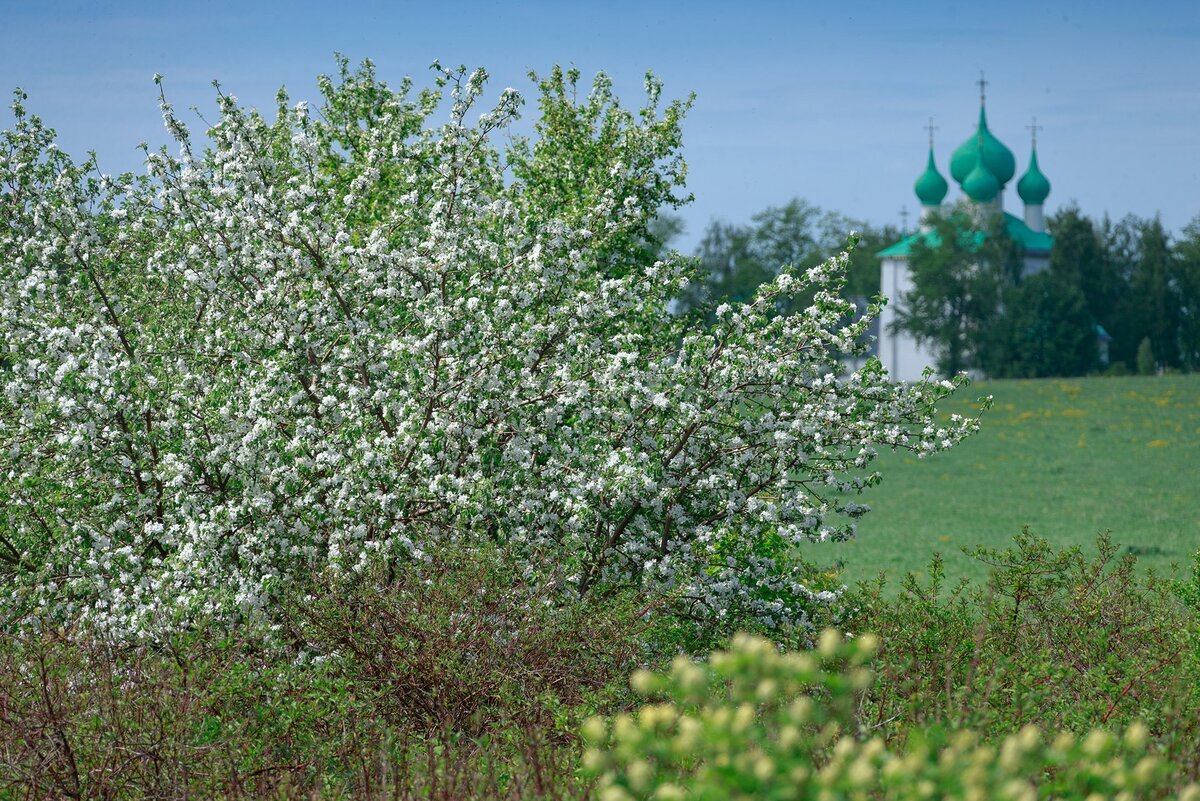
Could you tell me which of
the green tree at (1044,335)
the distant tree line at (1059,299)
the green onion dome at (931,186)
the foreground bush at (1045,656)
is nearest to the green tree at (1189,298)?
the distant tree line at (1059,299)

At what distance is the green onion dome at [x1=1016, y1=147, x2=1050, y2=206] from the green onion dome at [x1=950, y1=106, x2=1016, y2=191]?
458 cm

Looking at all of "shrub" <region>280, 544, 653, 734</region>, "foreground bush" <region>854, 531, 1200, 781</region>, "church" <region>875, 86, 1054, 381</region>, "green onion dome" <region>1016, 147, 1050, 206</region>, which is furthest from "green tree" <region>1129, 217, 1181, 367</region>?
"shrub" <region>280, 544, 653, 734</region>

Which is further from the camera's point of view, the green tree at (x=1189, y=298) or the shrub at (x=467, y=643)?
the green tree at (x=1189, y=298)

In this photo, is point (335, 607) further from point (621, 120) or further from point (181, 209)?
point (621, 120)

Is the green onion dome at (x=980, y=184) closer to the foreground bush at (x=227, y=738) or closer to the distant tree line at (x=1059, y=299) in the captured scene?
the distant tree line at (x=1059, y=299)

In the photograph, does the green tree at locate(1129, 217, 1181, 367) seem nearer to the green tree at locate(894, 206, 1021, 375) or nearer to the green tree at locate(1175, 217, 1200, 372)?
the green tree at locate(1175, 217, 1200, 372)

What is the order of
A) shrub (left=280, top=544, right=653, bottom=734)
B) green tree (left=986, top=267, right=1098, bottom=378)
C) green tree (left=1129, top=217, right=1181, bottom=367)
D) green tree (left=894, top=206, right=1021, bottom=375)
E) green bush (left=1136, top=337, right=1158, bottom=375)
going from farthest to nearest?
green tree (left=894, top=206, right=1021, bottom=375) → green tree (left=1129, top=217, right=1181, bottom=367) → green tree (left=986, top=267, right=1098, bottom=378) → green bush (left=1136, top=337, right=1158, bottom=375) → shrub (left=280, top=544, right=653, bottom=734)

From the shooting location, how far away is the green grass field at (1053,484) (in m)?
21.5

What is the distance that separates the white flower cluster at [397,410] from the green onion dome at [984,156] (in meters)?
72.5

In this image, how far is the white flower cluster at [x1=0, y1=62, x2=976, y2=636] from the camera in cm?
770

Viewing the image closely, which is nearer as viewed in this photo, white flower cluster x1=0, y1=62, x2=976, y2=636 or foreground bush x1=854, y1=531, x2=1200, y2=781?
foreground bush x1=854, y1=531, x2=1200, y2=781

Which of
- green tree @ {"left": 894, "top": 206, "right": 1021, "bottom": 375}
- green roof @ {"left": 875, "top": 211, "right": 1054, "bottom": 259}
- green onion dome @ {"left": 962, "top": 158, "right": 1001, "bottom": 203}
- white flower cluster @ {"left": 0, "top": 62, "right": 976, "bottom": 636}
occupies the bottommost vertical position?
white flower cluster @ {"left": 0, "top": 62, "right": 976, "bottom": 636}

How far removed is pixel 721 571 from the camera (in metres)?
8.10

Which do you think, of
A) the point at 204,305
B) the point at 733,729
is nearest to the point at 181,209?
the point at 204,305
